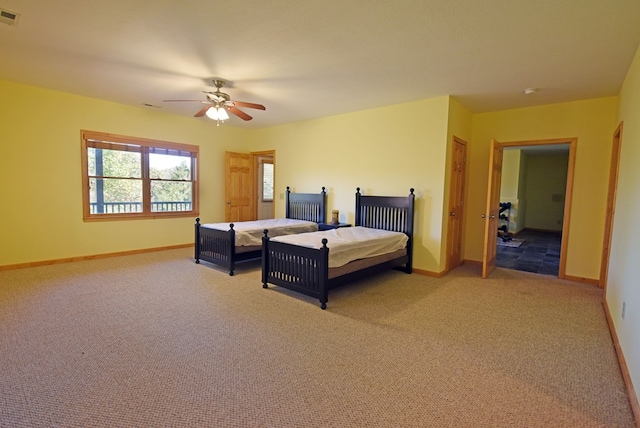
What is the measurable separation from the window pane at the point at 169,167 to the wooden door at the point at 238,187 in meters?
0.84

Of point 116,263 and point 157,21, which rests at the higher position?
point 157,21

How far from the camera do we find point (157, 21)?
2646mm

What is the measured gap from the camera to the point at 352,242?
12.8 feet

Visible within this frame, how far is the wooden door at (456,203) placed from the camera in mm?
4891

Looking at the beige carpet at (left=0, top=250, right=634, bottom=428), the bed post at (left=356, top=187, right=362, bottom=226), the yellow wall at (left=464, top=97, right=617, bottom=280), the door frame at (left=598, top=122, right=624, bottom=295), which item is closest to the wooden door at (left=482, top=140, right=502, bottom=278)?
the yellow wall at (left=464, top=97, right=617, bottom=280)

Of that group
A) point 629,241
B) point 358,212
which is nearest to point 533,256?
point 358,212

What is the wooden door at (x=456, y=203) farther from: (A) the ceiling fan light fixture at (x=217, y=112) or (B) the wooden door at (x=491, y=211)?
(A) the ceiling fan light fixture at (x=217, y=112)

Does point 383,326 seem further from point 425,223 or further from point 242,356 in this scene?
point 425,223

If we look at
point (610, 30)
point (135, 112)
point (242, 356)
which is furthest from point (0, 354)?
point (610, 30)

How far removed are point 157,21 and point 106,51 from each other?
1049 millimetres

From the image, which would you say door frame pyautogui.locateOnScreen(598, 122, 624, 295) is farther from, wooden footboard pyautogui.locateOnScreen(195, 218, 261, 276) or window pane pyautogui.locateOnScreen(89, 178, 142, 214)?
window pane pyautogui.locateOnScreen(89, 178, 142, 214)

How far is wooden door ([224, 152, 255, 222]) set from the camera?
7.04 m

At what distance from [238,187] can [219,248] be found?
103 inches

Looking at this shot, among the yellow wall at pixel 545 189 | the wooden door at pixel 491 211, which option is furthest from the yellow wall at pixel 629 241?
the yellow wall at pixel 545 189
